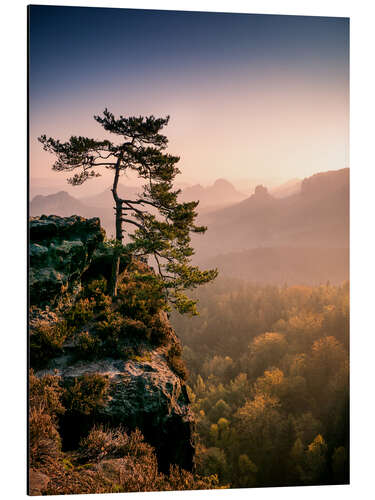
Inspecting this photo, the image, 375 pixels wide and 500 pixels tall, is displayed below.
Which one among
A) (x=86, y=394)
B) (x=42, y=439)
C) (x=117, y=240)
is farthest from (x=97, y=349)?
(x=117, y=240)

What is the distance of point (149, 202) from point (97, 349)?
279cm

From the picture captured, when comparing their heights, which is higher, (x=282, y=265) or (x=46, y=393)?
(x=282, y=265)

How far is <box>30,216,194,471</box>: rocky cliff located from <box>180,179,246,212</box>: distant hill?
1.74 meters

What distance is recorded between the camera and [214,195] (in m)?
6.69

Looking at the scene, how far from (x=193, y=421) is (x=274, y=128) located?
5824 millimetres

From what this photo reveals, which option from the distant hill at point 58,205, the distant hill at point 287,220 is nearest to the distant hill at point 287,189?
the distant hill at point 287,220

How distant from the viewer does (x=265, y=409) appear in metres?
8.41

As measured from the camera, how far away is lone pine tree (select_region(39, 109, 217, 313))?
5.86 m

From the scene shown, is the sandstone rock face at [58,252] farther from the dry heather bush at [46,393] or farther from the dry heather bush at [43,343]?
the dry heather bush at [46,393]

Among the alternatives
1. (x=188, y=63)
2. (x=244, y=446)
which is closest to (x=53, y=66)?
(x=188, y=63)

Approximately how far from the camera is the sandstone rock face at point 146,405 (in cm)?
507

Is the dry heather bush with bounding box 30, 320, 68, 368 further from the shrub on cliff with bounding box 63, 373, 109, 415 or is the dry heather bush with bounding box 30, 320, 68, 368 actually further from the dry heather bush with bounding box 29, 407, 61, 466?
the dry heather bush with bounding box 29, 407, 61, 466
